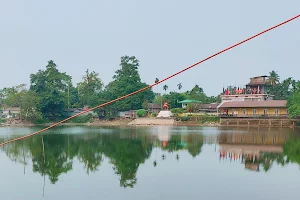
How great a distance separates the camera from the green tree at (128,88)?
5872cm

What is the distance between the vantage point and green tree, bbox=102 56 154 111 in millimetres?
58719

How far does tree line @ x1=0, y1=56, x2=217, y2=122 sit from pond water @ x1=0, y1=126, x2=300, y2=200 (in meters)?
30.8

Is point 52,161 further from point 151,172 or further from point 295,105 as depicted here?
point 295,105

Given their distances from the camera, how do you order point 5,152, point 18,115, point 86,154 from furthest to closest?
1. point 18,115
2. point 5,152
3. point 86,154

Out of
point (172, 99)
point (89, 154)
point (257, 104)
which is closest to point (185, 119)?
point (257, 104)

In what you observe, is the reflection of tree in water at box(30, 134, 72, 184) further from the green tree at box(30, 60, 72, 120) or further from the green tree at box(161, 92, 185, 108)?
the green tree at box(161, 92, 185, 108)

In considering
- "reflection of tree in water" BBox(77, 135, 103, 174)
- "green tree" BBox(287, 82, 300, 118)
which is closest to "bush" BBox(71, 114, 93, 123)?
"green tree" BBox(287, 82, 300, 118)

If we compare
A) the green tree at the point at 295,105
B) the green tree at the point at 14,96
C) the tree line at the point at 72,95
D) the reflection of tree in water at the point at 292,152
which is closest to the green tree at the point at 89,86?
the tree line at the point at 72,95

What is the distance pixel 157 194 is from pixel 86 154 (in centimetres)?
957

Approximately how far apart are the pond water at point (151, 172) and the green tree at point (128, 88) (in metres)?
34.9

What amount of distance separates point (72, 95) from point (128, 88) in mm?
13002

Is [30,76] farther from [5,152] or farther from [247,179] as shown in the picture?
[247,179]

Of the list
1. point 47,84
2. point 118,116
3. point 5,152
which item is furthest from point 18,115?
point 5,152

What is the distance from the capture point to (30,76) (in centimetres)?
5681
